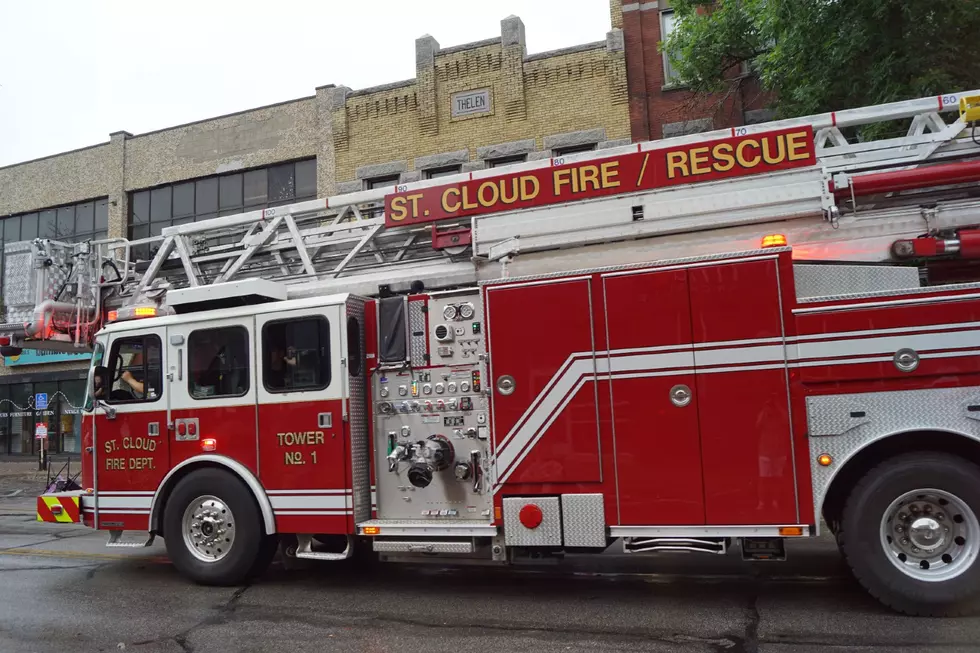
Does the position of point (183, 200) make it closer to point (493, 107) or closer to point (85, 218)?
point (85, 218)

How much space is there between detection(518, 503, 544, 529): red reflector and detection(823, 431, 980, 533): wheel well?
214 cm

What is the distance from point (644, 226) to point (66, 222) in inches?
857

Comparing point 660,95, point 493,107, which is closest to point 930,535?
point 660,95

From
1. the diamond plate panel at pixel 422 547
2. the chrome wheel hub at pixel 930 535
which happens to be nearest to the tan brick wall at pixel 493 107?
the diamond plate panel at pixel 422 547

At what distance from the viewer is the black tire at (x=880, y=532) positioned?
509cm

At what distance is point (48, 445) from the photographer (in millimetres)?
22344

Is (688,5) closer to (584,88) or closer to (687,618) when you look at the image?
(584,88)

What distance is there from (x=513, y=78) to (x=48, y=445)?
691 inches

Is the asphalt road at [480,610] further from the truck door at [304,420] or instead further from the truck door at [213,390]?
the truck door at [213,390]

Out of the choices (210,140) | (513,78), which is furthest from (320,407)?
(210,140)

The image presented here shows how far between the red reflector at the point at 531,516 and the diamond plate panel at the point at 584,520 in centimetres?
19

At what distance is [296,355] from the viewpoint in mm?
6848

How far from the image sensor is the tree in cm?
952

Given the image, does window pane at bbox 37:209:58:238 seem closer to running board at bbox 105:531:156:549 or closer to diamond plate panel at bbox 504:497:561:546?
running board at bbox 105:531:156:549
